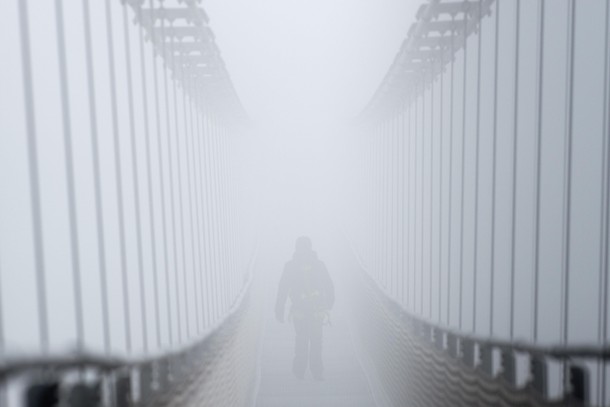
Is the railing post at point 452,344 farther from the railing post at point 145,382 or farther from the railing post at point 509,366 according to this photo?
the railing post at point 145,382

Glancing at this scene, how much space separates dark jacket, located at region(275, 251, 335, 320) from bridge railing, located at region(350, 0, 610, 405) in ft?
1.94

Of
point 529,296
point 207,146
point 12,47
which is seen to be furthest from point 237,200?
point 529,296

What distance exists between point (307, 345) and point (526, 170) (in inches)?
97.4

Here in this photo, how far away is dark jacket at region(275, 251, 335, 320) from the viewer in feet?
23.7

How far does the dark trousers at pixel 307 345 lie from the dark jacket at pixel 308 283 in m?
0.14

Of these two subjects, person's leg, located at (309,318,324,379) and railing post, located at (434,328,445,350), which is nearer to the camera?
railing post, located at (434,328,445,350)

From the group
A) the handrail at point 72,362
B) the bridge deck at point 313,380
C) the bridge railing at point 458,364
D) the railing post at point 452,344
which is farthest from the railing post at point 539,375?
the bridge deck at point 313,380

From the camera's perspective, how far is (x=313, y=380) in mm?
7523

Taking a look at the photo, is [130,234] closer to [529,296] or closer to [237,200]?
[237,200]

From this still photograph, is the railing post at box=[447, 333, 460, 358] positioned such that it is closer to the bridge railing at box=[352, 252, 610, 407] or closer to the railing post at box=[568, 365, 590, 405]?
the bridge railing at box=[352, 252, 610, 407]

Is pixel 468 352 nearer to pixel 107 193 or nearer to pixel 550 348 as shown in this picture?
pixel 550 348

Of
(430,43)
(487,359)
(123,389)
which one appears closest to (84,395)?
(123,389)

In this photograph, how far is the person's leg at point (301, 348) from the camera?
7441 millimetres

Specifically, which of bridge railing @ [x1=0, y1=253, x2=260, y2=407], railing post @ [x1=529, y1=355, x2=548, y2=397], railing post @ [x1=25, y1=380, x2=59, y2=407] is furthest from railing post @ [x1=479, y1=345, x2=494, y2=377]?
railing post @ [x1=25, y1=380, x2=59, y2=407]
